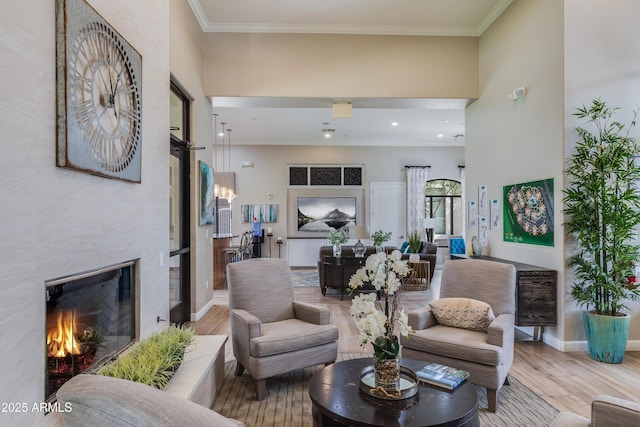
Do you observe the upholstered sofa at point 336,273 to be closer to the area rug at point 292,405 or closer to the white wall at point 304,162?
the area rug at point 292,405

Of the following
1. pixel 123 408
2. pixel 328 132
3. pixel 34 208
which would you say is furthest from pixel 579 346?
pixel 328 132

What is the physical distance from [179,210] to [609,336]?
4.77m

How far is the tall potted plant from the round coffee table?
2326mm

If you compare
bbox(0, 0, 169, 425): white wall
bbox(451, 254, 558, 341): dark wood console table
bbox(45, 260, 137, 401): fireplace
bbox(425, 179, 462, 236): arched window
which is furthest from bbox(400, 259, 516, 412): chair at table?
bbox(425, 179, 462, 236): arched window

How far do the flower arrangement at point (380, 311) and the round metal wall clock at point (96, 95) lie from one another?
158 cm

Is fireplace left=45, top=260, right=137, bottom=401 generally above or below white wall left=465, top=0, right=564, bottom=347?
below

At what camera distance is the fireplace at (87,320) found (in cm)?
187

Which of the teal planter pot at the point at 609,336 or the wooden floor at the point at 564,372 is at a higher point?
the teal planter pot at the point at 609,336

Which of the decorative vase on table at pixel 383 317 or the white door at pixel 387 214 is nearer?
the decorative vase on table at pixel 383 317

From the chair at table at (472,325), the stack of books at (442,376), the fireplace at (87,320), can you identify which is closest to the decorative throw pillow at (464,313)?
the chair at table at (472,325)

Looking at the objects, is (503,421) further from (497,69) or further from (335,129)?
(335,129)

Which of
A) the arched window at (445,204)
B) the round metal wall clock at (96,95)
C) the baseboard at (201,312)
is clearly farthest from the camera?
the arched window at (445,204)

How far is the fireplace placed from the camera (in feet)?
6.14

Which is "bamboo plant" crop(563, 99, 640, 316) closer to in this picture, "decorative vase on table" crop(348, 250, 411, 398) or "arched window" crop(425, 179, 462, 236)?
"decorative vase on table" crop(348, 250, 411, 398)
